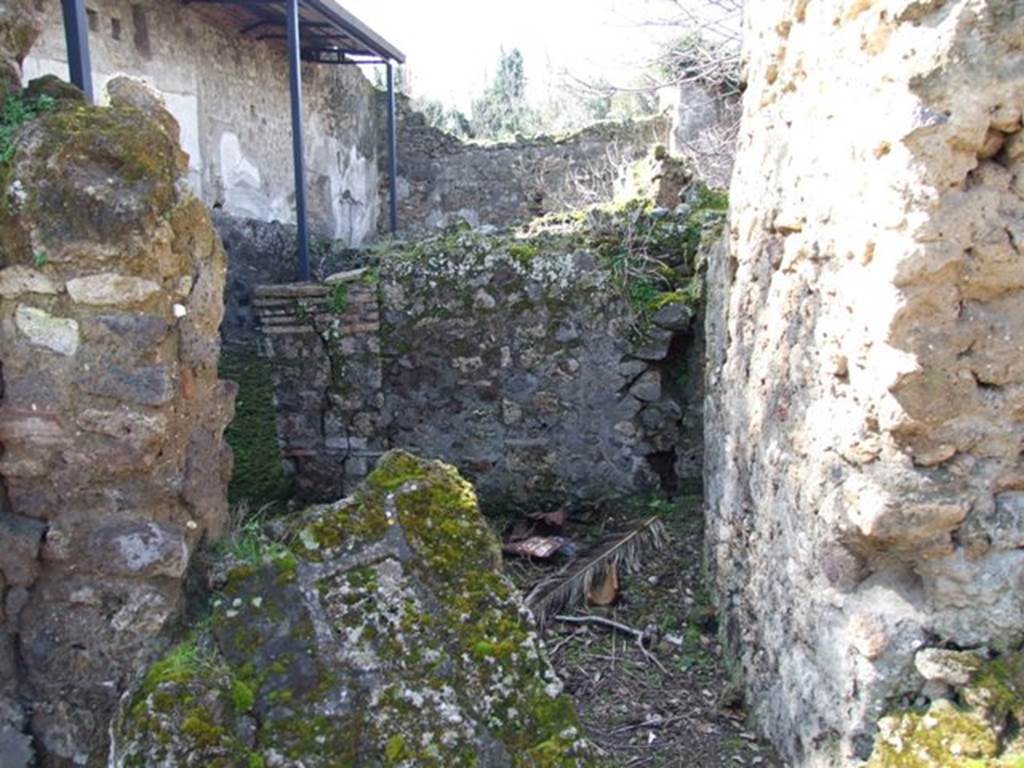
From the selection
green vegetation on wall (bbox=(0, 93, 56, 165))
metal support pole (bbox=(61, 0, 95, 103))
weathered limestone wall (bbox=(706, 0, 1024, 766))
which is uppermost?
metal support pole (bbox=(61, 0, 95, 103))

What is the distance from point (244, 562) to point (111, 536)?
50 centimetres

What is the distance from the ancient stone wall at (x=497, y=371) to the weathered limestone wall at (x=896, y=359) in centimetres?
236

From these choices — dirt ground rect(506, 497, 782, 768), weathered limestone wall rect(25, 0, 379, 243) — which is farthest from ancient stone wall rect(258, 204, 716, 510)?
weathered limestone wall rect(25, 0, 379, 243)

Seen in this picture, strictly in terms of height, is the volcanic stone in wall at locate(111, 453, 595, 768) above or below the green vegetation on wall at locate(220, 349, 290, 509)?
above

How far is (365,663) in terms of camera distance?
214 cm

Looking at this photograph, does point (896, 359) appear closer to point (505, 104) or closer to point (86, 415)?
point (86, 415)

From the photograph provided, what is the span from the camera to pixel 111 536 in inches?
100.0

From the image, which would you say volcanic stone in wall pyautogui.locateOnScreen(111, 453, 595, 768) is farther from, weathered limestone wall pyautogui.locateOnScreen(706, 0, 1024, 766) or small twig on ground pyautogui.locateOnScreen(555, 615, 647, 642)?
small twig on ground pyautogui.locateOnScreen(555, 615, 647, 642)

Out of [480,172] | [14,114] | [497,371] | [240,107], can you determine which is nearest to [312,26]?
[240,107]

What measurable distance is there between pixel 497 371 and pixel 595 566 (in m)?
1.51

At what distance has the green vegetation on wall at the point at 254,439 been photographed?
5.25 meters

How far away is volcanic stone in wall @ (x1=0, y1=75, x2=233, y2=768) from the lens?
96.2 inches

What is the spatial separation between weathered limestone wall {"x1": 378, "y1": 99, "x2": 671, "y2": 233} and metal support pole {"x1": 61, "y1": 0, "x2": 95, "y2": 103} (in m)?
9.31

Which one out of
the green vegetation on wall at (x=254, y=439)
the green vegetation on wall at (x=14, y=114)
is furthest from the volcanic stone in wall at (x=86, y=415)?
the green vegetation on wall at (x=254, y=439)
